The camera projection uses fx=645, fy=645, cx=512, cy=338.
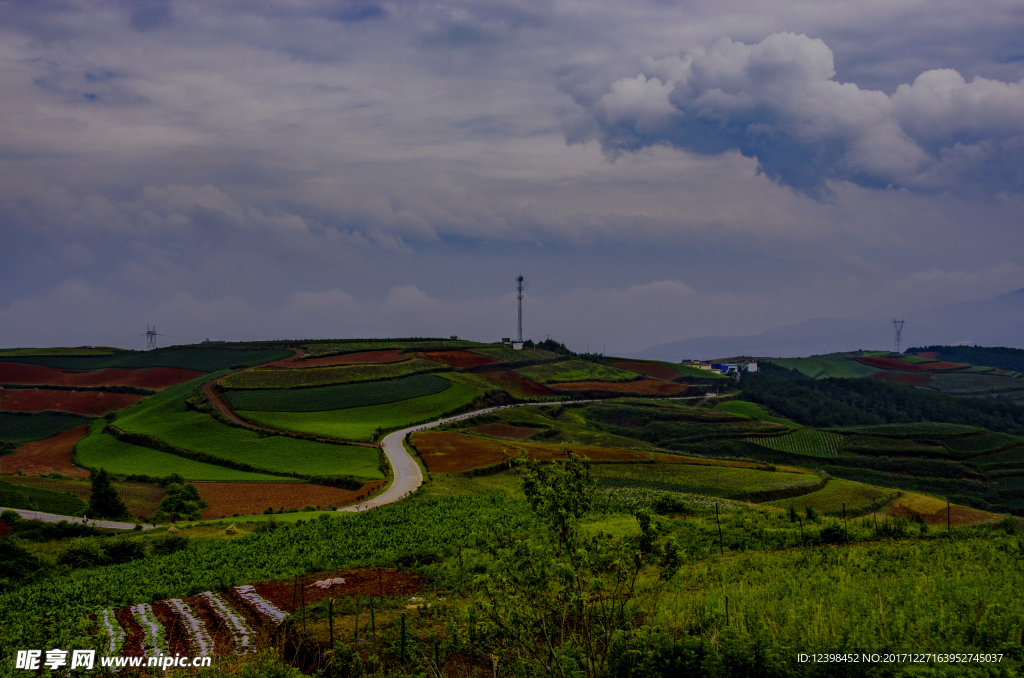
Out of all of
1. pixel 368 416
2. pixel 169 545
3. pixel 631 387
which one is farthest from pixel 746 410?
pixel 169 545

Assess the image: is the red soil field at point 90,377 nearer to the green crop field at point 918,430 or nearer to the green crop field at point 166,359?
the green crop field at point 166,359

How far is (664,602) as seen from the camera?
1714 centimetres

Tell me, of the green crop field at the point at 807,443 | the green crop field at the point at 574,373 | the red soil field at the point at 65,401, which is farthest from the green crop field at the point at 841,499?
the red soil field at the point at 65,401

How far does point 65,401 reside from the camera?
92.4 metres

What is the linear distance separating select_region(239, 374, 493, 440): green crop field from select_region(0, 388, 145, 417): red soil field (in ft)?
94.3

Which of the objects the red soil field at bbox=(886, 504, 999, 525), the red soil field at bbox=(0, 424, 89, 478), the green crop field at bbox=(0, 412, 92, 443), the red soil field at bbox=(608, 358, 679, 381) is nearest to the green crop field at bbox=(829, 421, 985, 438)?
the red soil field at bbox=(886, 504, 999, 525)

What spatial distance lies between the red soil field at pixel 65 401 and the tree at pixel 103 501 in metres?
57.5

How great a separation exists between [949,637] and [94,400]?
107 metres

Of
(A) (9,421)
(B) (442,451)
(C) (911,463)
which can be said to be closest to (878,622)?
(B) (442,451)

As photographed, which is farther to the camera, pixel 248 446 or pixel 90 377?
pixel 90 377

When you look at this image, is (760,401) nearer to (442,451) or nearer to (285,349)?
(442,451)

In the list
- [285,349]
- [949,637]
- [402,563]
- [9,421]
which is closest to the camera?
[949,637]

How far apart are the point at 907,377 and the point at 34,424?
629 ft

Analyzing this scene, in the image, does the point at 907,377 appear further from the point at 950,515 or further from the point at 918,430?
the point at 950,515
